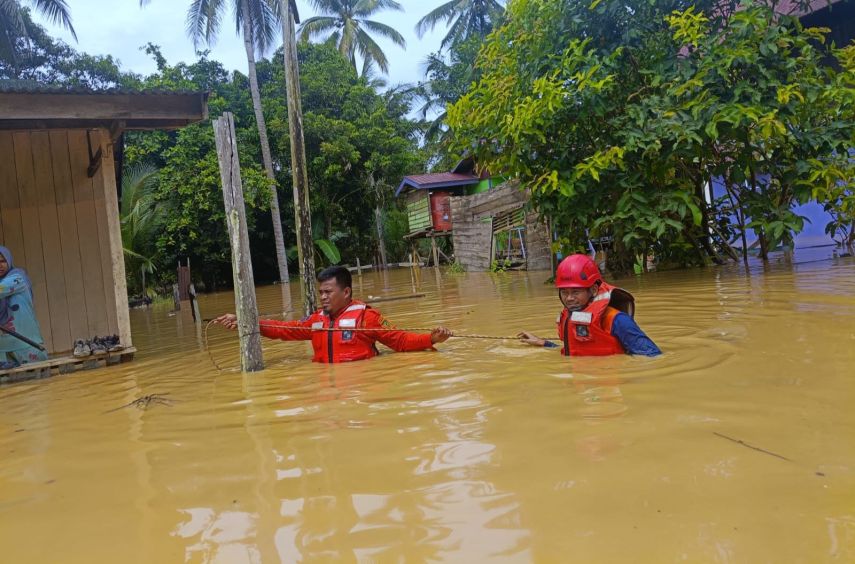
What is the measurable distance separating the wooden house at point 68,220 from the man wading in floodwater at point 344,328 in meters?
2.94

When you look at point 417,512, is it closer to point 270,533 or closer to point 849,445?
point 270,533

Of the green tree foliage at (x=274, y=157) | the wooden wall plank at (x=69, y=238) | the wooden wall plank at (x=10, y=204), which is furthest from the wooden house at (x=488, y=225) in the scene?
the wooden wall plank at (x=10, y=204)

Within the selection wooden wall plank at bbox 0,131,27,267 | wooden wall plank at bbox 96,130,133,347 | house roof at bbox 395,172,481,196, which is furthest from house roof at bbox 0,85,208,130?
house roof at bbox 395,172,481,196

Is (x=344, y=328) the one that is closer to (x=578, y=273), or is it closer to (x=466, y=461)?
(x=578, y=273)

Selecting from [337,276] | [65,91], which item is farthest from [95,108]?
[337,276]

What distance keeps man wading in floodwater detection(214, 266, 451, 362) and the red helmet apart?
1.31m

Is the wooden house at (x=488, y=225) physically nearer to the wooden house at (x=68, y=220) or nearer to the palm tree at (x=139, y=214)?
the wooden house at (x=68, y=220)

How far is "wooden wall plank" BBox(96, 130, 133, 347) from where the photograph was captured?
7383 mm

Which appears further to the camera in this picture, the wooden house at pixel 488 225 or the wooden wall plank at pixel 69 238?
the wooden house at pixel 488 225

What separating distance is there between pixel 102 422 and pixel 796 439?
12.1ft

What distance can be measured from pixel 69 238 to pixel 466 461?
7.03 m

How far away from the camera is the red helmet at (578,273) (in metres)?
4.41

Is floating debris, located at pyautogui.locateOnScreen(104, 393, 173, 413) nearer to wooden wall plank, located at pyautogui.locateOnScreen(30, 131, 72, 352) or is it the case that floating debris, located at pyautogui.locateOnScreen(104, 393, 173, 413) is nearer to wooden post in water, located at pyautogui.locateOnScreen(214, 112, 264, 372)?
wooden post in water, located at pyautogui.locateOnScreen(214, 112, 264, 372)

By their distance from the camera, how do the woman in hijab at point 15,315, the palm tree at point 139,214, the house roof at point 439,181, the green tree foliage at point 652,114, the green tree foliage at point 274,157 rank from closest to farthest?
1. the woman in hijab at point 15,315
2. the green tree foliage at point 652,114
3. the palm tree at point 139,214
4. the green tree foliage at point 274,157
5. the house roof at point 439,181
